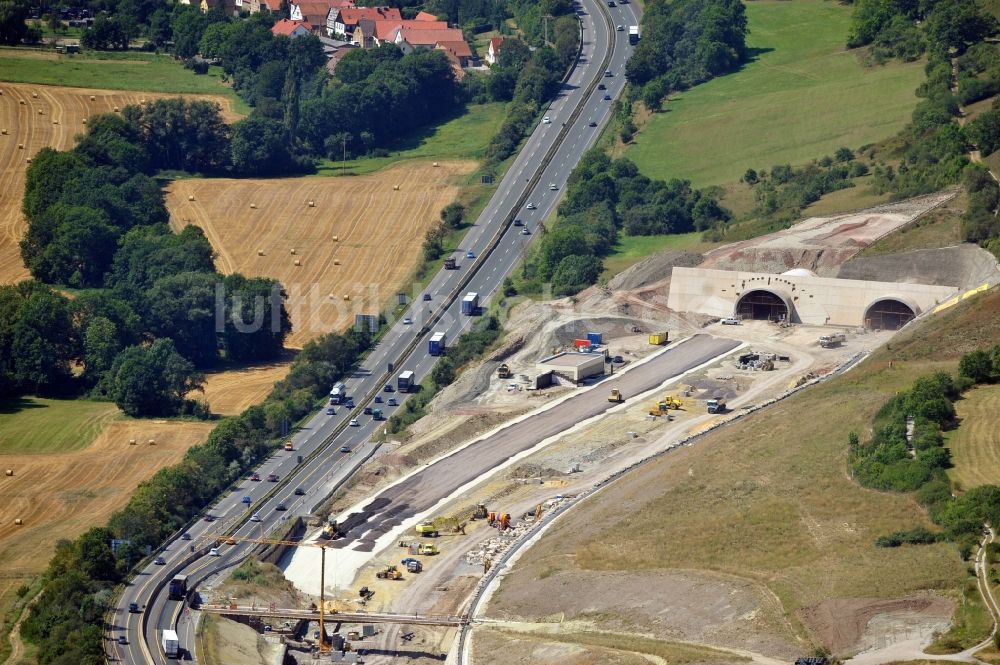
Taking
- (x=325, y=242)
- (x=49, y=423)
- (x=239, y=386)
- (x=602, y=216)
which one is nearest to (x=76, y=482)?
(x=49, y=423)

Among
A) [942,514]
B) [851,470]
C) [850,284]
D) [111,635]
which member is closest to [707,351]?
[850,284]

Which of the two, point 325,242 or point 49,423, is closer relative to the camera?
point 49,423

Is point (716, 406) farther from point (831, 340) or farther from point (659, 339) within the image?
point (659, 339)

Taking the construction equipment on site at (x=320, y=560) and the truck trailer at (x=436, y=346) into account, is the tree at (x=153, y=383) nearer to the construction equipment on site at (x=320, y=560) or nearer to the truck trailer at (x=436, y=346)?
Answer: the truck trailer at (x=436, y=346)

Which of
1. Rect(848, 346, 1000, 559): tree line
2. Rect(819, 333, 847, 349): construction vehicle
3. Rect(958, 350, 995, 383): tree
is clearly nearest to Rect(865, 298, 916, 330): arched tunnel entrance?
Rect(819, 333, 847, 349): construction vehicle

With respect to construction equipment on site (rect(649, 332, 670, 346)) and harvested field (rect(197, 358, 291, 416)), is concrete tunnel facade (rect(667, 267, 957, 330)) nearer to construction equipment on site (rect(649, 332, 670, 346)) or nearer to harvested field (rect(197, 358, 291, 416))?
construction equipment on site (rect(649, 332, 670, 346))

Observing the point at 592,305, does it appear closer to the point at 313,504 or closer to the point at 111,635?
the point at 313,504
